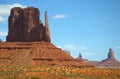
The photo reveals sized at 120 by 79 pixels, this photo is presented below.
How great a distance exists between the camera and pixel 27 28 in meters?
108

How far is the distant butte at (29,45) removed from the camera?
3752 inches

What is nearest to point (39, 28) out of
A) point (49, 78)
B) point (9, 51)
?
point (9, 51)

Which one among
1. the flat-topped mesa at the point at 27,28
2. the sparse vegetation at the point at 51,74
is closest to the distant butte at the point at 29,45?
the flat-topped mesa at the point at 27,28

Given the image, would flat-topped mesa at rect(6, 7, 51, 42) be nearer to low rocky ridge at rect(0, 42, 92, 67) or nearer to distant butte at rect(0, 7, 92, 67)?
distant butte at rect(0, 7, 92, 67)

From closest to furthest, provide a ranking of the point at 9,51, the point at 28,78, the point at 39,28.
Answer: the point at 28,78, the point at 9,51, the point at 39,28

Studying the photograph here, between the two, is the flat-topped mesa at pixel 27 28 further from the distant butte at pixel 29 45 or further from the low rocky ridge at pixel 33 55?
the low rocky ridge at pixel 33 55

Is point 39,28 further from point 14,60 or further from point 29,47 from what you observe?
point 14,60

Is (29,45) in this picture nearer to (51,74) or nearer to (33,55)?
(33,55)

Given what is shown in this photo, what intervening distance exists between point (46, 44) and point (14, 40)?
385 inches

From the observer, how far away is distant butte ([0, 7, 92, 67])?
95312 millimetres

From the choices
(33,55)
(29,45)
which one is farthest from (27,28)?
(33,55)

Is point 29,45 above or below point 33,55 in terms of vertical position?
above

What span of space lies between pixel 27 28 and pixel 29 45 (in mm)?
6454

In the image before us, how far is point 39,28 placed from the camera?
107562 mm
